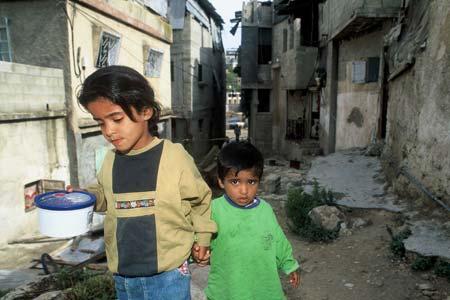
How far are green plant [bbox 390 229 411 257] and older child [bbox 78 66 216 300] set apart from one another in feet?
11.5

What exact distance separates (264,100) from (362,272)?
737 inches

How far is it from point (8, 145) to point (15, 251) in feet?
6.21

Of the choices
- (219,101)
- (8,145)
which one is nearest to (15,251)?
(8,145)

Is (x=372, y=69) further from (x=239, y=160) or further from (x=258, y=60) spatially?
(x=258, y=60)

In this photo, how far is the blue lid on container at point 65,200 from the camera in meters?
1.78

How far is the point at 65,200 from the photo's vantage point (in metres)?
1.84

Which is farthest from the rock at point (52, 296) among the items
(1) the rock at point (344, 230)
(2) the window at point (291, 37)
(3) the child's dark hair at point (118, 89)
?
(2) the window at point (291, 37)

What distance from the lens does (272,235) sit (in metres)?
2.08

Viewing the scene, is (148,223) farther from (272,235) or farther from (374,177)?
(374,177)

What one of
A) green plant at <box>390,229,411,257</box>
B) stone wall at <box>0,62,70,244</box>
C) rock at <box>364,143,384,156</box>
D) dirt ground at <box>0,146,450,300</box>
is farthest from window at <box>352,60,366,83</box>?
stone wall at <box>0,62,70,244</box>

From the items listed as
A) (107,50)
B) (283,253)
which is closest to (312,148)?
(107,50)

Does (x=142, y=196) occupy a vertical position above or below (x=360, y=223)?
above

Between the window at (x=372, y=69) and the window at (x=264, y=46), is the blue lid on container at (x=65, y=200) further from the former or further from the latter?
the window at (x=264, y=46)

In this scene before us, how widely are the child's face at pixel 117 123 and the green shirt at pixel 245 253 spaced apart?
653mm
